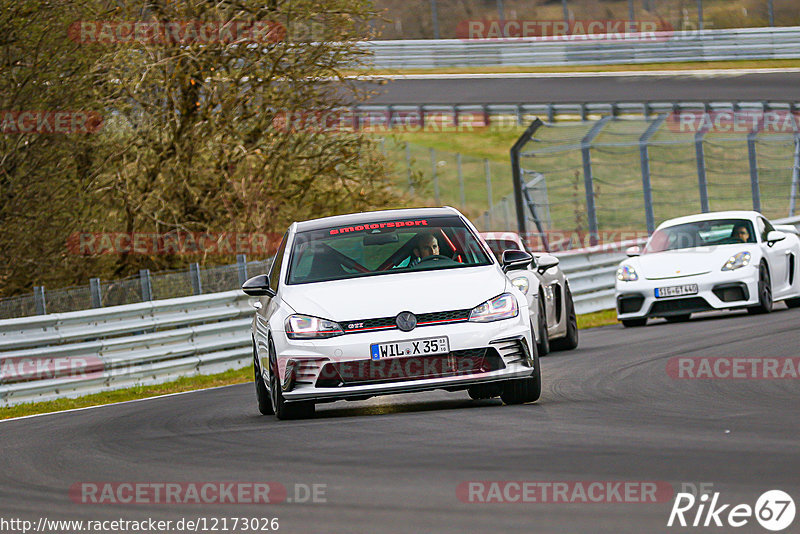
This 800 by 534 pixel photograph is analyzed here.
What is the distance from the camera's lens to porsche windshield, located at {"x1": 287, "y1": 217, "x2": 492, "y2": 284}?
9.97 m

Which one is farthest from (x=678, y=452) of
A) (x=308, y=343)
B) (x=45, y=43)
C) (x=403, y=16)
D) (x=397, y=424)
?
(x=403, y=16)

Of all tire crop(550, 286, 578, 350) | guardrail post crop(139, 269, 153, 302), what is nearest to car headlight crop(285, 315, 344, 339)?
tire crop(550, 286, 578, 350)

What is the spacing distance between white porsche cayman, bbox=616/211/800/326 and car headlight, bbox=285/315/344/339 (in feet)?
28.9

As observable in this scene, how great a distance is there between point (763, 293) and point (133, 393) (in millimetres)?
7900

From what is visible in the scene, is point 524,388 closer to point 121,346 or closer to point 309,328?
point 309,328

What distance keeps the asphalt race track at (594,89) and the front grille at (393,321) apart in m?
27.9

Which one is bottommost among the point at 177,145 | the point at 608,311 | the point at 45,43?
the point at 608,311

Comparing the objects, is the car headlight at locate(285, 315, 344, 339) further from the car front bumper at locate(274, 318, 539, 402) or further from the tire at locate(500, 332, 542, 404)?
the tire at locate(500, 332, 542, 404)

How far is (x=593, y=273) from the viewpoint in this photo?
22.8 metres

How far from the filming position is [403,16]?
198ft

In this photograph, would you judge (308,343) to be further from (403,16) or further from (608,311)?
(403,16)

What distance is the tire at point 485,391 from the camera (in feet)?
30.5

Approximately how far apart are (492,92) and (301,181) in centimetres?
2285

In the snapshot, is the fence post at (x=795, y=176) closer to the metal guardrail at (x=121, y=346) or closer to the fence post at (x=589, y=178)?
the fence post at (x=589, y=178)
